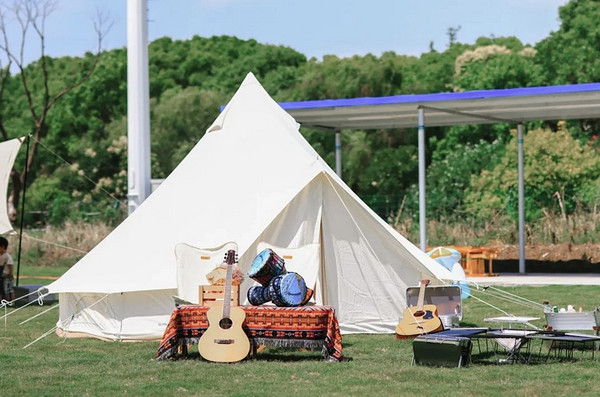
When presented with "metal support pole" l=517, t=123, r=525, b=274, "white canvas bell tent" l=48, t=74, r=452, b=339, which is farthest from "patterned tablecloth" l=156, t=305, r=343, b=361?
"metal support pole" l=517, t=123, r=525, b=274

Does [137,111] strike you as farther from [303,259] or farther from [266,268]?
[266,268]

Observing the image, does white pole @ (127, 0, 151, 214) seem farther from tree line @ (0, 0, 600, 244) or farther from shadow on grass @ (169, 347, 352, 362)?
tree line @ (0, 0, 600, 244)

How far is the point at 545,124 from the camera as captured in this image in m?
30.0

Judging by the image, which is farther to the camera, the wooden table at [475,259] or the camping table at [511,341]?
the wooden table at [475,259]

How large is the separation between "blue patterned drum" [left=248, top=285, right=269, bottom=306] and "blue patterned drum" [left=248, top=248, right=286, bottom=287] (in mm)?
57

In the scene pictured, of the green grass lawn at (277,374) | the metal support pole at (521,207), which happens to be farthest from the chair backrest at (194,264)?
the metal support pole at (521,207)

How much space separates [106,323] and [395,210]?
48.7 feet

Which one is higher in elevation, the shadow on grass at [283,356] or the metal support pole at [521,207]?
the metal support pole at [521,207]

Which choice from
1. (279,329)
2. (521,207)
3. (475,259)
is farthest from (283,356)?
(521,207)

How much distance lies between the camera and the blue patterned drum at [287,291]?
9.04 metres

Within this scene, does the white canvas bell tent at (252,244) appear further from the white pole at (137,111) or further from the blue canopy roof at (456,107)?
the blue canopy roof at (456,107)

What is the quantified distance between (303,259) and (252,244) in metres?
0.50

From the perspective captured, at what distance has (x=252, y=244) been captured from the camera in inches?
410

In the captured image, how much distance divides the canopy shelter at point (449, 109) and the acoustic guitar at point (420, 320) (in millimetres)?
5982
